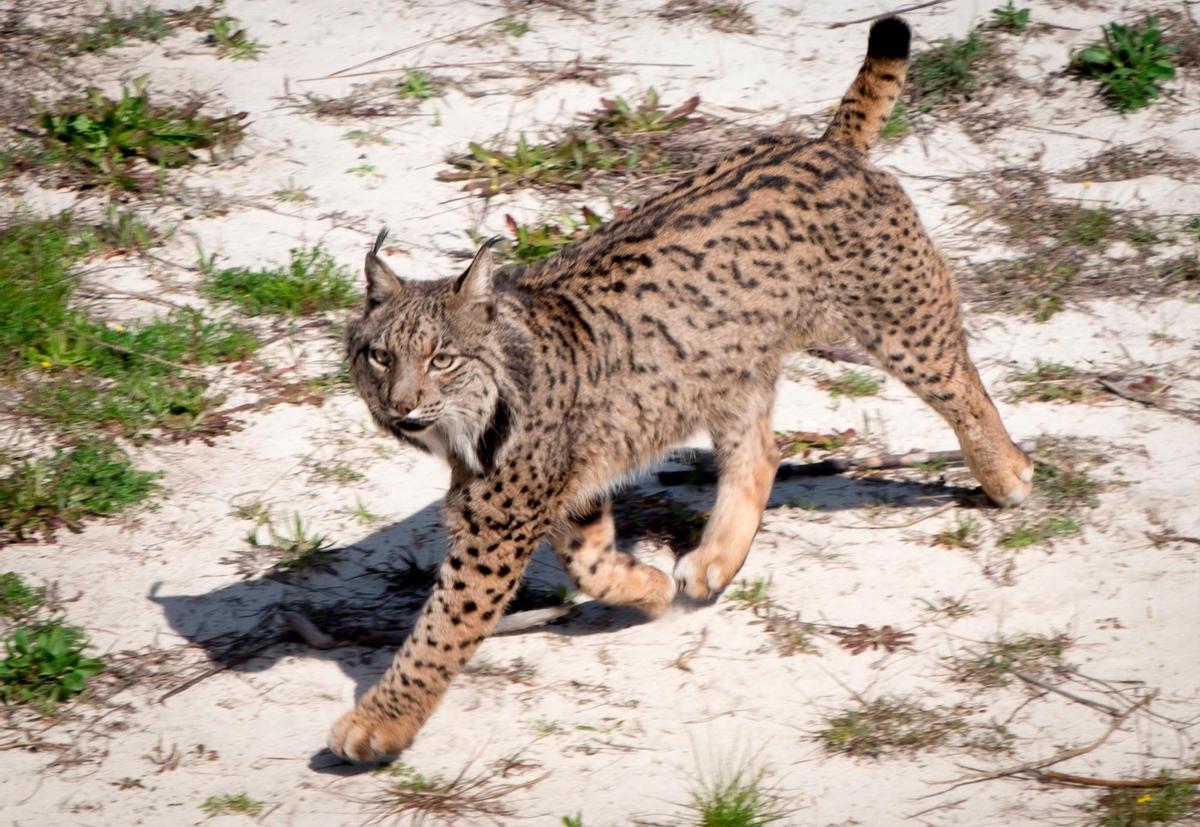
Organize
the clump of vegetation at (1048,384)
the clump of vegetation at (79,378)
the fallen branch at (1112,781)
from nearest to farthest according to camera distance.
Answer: the fallen branch at (1112,781) → the clump of vegetation at (79,378) → the clump of vegetation at (1048,384)

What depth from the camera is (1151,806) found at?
14.4 feet

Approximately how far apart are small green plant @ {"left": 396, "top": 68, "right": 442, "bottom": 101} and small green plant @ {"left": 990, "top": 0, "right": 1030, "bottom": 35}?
3.15 meters

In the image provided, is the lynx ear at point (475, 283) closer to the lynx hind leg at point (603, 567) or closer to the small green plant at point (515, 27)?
the lynx hind leg at point (603, 567)

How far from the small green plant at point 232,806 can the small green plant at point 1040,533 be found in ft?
9.52

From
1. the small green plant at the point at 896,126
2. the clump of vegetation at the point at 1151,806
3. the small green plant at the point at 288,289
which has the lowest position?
the clump of vegetation at the point at 1151,806

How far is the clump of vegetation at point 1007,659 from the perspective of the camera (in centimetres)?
510

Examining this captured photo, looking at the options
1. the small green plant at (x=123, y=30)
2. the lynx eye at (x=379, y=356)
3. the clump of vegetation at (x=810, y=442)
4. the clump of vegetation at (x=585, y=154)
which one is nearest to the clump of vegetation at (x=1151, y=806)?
the clump of vegetation at (x=810, y=442)

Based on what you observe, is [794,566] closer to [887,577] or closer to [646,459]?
[887,577]

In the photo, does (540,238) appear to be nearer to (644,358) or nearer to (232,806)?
(644,358)

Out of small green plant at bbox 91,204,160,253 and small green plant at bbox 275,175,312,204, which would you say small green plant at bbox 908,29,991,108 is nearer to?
small green plant at bbox 275,175,312,204

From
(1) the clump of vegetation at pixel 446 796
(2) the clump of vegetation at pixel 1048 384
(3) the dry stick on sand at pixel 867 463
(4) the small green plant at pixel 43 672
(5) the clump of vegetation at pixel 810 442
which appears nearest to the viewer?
(1) the clump of vegetation at pixel 446 796

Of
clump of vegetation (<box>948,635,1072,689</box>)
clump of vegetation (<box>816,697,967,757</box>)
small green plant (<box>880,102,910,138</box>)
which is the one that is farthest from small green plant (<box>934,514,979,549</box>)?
small green plant (<box>880,102,910,138</box>)

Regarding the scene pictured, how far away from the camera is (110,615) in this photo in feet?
18.1

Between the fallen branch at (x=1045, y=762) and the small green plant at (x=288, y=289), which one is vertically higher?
the small green plant at (x=288, y=289)
